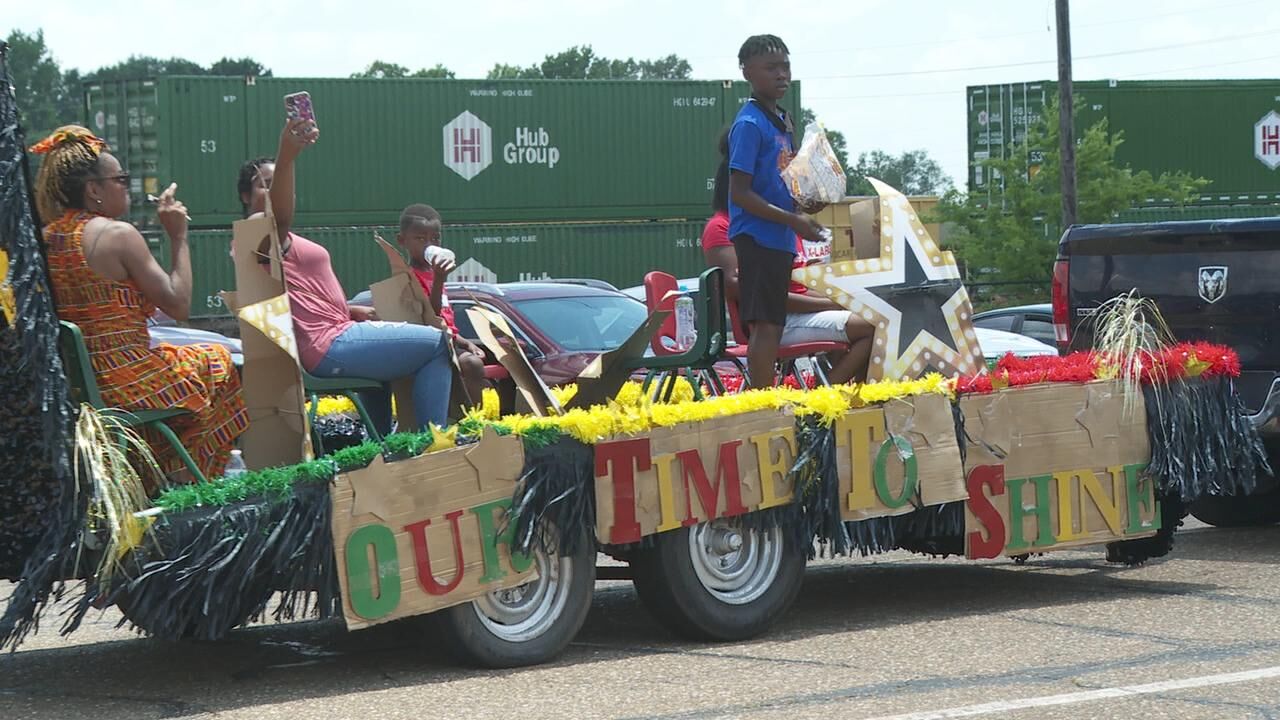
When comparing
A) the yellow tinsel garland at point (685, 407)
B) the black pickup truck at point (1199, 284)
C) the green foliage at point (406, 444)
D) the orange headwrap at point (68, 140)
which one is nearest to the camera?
the green foliage at point (406, 444)

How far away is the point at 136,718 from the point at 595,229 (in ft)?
87.2

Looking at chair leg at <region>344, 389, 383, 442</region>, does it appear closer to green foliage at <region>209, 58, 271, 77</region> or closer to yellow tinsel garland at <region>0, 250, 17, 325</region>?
yellow tinsel garland at <region>0, 250, 17, 325</region>

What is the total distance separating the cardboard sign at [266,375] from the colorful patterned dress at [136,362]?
0.28 feet

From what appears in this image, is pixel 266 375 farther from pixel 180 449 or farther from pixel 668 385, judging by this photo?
pixel 668 385

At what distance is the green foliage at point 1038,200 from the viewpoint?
3603 cm

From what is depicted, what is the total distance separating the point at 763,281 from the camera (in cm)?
762

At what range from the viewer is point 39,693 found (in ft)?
20.6

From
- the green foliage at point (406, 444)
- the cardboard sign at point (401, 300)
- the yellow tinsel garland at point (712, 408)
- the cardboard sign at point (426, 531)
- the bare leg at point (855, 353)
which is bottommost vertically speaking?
the cardboard sign at point (426, 531)

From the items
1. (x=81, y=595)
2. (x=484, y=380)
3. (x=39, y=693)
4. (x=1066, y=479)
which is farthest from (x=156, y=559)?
(x=1066, y=479)

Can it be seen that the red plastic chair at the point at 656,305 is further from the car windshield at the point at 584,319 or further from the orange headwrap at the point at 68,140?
the car windshield at the point at 584,319

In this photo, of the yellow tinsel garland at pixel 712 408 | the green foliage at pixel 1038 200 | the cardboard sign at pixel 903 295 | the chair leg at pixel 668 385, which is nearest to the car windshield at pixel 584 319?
the cardboard sign at pixel 903 295

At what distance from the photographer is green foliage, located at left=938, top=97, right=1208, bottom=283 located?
118ft

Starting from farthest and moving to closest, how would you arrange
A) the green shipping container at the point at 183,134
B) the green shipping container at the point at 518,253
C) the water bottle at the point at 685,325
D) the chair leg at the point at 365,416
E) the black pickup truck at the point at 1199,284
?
the green shipping container at the point at 183,134, the green shipping container at the point at 518,253, the black pickup truck at the point at 1199,284, the water bottle at the point at 685,325, the chair leg at the point at 365,416

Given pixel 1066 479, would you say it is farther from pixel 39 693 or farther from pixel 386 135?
pixel 386 135
